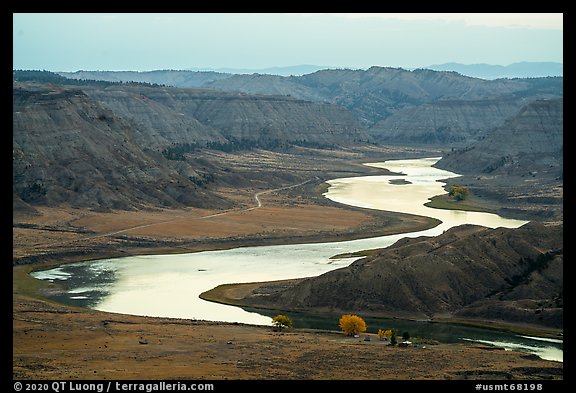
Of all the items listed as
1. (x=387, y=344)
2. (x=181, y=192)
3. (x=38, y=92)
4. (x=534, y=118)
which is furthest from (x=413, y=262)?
(x=534, y=118)

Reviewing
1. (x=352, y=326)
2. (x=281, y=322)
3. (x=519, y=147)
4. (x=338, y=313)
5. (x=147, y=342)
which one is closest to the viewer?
(x=147, y=342)

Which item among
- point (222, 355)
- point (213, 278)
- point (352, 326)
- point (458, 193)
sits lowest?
point (458, 193)

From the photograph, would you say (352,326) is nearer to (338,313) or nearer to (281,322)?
(281,322)

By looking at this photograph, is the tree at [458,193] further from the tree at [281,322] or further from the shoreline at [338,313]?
the tree at [281,322]

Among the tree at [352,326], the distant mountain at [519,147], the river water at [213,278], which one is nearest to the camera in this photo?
the tree at [352,326]

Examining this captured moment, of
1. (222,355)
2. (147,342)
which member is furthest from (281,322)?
(222,355)

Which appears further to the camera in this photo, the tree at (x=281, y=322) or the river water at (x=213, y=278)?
the river water at (x=213, y=278)

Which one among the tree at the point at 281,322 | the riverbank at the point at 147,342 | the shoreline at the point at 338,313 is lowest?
the shoreline at the point at 338,313

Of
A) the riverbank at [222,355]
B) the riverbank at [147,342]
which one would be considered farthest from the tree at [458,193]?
the riverbank at [222,355]

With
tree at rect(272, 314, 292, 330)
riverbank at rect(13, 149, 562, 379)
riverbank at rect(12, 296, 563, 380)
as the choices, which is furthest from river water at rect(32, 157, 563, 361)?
riverbank at rect(12, 296, 563, 380)
